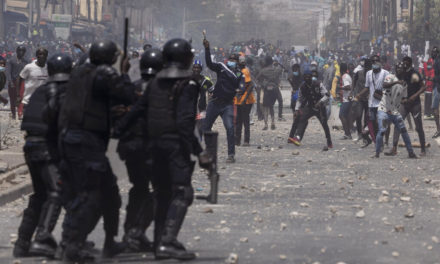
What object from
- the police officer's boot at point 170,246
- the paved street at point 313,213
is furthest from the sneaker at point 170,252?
the paved street at point 313,213

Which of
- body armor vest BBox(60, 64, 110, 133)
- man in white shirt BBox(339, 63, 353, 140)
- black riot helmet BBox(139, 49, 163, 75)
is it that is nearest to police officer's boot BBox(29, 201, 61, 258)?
body armor vest BBox(60, 64, 110, 133)

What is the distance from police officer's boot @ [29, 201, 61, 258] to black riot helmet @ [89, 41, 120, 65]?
1.19 m

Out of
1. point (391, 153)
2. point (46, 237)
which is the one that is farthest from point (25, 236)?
point (391, 153)

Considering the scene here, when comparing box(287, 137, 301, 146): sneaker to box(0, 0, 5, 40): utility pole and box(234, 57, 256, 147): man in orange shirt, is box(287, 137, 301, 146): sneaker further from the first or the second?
box(0, 0, 5, 40): utility pole

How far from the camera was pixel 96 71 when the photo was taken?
301 inches

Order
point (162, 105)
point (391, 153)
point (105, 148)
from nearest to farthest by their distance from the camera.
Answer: point (105, 148) → point (162, 105) → point (391, 153)

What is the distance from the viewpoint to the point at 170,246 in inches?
310

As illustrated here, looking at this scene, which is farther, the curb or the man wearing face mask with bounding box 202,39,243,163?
the man wearing face mask with bounding box 202,39,243,163

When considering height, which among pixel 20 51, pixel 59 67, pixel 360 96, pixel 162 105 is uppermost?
pixel 59 67

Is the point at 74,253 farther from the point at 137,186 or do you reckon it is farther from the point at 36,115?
the point at 36,115

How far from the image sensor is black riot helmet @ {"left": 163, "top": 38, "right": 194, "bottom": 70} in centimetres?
808

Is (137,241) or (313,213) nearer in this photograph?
(137,241)

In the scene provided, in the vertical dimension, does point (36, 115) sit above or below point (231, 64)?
below

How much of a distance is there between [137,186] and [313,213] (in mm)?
3047
